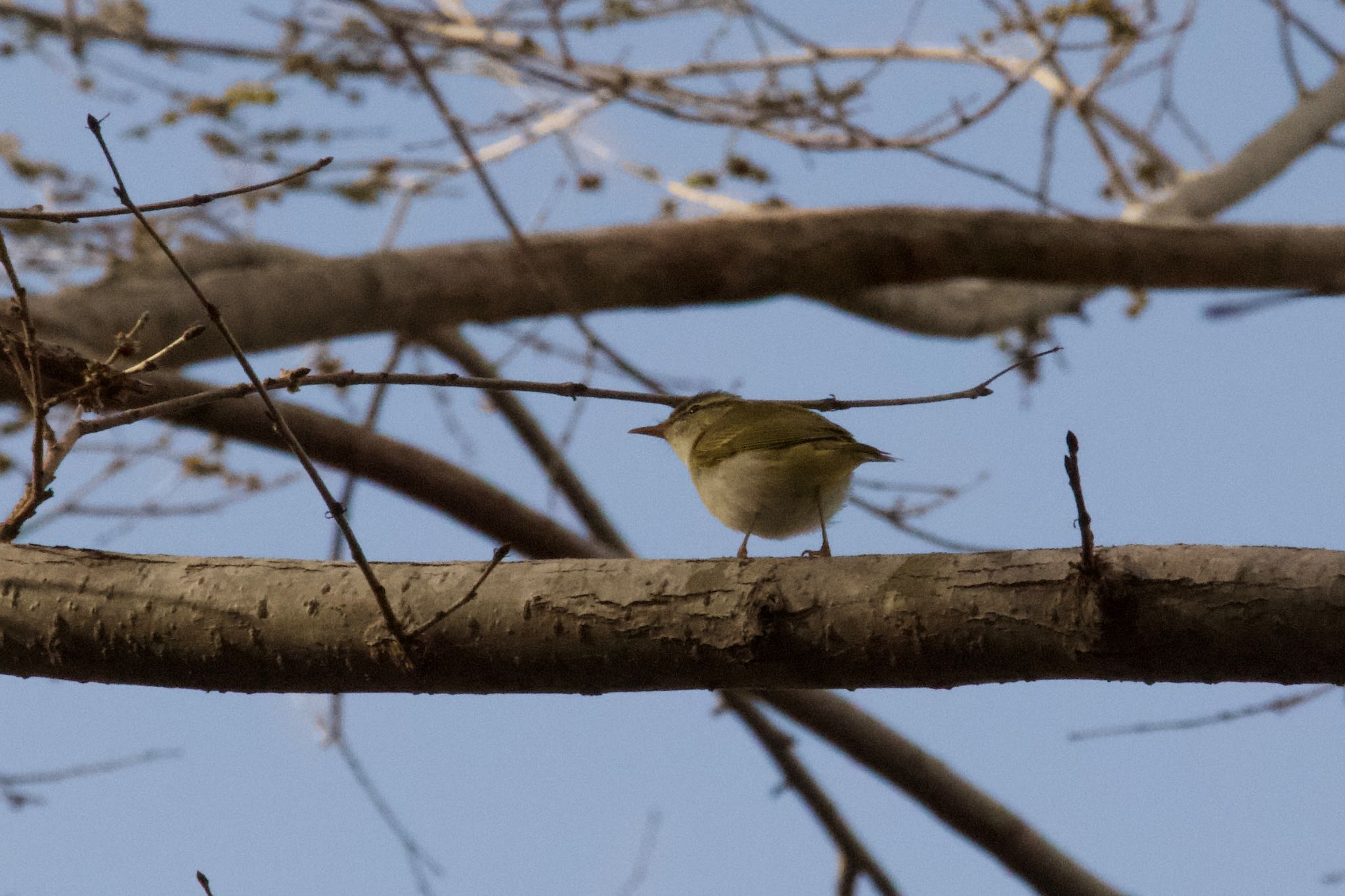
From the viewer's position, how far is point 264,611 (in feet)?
6.56

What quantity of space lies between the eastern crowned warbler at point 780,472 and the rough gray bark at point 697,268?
67.2 inches

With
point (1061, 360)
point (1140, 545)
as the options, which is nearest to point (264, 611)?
point (1140, 545)

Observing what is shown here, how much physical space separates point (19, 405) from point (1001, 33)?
440 cm

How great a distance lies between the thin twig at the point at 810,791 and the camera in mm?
5031

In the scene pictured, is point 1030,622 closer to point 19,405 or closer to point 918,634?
point 918,634

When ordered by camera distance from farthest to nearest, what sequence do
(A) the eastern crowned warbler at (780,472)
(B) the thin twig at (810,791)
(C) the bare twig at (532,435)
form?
(C) the bare twig at (532,435)
(B) the thin twig at (810,791)
(A) the eastern crowned warbler at (780,472)

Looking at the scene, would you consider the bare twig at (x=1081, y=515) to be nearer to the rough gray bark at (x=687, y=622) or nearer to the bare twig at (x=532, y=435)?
the rough gray bark at (x=687, y=622)

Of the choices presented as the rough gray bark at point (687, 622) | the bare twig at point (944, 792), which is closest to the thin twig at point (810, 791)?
the bare twig at point (944, 792)

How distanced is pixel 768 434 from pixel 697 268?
2.38 meters

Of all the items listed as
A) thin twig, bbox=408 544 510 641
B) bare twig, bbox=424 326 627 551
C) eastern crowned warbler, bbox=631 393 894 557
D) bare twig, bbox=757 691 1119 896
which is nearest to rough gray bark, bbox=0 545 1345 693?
thin twig, bbox=408 544 510 641

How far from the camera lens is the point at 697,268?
5418 millimetres

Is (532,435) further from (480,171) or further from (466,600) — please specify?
(466,600)

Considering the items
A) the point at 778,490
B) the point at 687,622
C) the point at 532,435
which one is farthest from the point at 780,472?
the point at 532,435

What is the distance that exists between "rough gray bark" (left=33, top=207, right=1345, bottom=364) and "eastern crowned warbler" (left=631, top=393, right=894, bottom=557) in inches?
67.2
